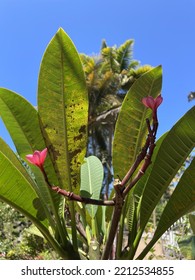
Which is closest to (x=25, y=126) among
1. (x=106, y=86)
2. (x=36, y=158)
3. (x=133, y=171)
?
(x=36, y=158)

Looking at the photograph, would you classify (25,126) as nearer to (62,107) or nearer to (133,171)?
(62,107)

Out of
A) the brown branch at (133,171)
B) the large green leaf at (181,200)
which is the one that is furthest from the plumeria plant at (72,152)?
the brown branch at (133,171)

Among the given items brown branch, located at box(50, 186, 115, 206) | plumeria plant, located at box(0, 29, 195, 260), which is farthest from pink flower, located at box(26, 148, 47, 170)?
plumeria plant, located at box(0, 29, 195, 260)

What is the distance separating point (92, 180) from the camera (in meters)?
1.62

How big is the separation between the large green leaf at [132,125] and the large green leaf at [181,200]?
21 centimetres

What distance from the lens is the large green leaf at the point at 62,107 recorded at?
1.21m

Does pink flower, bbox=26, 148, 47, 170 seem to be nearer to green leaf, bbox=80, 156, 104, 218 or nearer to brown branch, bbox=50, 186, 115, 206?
brown branch, bbox=50, 186, 115, 206

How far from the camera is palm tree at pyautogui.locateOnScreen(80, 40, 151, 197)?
53.8 ft

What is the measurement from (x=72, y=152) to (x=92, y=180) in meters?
0.43

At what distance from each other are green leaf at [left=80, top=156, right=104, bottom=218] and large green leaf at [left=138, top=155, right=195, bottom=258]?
0.29 m

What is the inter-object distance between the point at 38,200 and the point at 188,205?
55cm
